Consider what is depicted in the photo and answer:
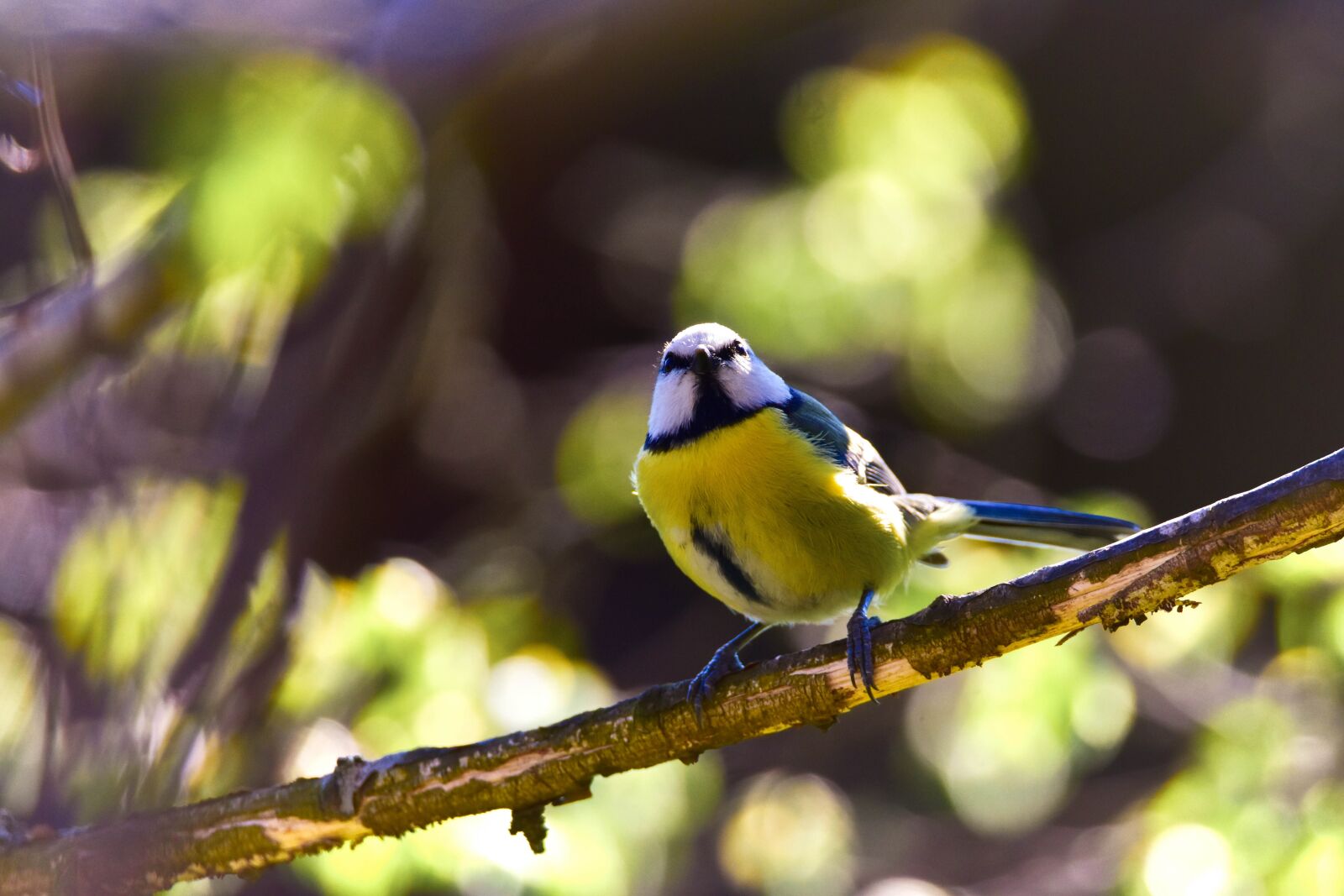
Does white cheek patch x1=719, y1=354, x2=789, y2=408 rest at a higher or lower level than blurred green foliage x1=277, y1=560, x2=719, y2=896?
higher

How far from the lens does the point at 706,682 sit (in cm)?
223

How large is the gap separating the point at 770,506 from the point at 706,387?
411mm

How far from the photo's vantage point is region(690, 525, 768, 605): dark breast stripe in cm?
265

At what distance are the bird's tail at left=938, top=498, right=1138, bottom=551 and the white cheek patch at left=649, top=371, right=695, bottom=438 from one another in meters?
0.76

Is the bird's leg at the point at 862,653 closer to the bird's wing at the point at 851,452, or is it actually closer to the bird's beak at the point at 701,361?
the bird's wing at the point at 851,452

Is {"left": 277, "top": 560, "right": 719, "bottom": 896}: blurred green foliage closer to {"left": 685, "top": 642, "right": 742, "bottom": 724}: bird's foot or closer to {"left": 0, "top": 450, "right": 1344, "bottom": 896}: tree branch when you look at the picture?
{"left": 0, "top": 450, "right": 1344, "bottom": 896}: tree branch

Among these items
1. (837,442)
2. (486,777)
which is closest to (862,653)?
(486,777)

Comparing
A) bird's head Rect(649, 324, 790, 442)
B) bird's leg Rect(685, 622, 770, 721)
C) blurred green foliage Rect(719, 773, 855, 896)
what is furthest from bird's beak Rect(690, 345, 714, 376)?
blurred green foliage Rect(719, 773, 855, 896)

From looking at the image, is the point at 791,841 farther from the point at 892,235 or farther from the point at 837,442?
the point at 892,235

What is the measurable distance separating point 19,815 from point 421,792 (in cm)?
88

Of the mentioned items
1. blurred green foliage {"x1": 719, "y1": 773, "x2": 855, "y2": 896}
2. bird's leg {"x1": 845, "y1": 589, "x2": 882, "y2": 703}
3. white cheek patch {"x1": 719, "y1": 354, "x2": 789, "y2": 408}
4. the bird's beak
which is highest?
Result: bird's leg {"x1": 845, "y1": 589, "x2": 882, "y2": 703}

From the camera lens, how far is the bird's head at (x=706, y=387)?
9.27ft

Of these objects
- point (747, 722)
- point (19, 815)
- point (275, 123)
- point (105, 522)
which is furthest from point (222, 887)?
point (275, 123)

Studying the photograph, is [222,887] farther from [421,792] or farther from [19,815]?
[421,792]
